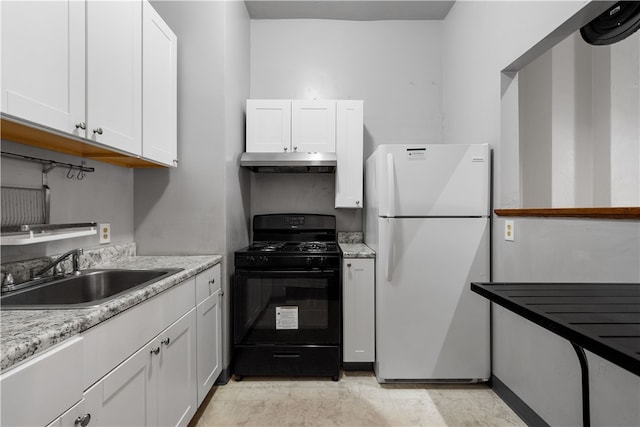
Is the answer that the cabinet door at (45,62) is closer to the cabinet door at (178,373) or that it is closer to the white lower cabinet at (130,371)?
the white lower cabinet at (130,371)

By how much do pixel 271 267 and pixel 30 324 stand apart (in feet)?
4.75

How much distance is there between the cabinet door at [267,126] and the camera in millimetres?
2619

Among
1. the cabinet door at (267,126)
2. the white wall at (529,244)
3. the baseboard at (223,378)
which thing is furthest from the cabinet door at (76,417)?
the cabinet door at (267,126)

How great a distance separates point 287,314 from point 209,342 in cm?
55

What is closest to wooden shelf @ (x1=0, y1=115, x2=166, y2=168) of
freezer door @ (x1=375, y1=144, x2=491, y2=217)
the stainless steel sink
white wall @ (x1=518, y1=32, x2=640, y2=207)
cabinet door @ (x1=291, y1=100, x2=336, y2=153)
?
the stainless steel sink

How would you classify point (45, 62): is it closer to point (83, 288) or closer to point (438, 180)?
point (83, 288)

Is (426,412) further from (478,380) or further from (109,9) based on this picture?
(109,9)

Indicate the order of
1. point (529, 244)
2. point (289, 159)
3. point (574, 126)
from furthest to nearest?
point (574, 126), point (289, 159), point (529, 244)

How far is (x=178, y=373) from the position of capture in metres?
1.49

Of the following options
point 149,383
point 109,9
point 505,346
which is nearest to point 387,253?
point 505,346

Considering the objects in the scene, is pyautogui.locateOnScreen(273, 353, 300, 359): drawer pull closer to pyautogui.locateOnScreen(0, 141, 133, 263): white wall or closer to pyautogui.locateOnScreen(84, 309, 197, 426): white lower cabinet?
pyautogui.locateOnScreen(84, 309, 197, 426): white lower cabinet

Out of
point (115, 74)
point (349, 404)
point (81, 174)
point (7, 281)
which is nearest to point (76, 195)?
point (81, 174)

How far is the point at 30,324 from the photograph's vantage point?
0.85 m

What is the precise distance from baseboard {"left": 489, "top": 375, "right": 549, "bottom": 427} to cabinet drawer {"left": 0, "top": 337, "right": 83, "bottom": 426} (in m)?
2.19
